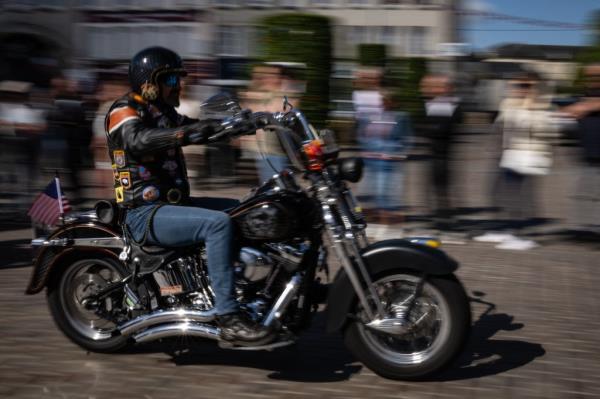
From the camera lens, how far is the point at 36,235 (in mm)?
5293

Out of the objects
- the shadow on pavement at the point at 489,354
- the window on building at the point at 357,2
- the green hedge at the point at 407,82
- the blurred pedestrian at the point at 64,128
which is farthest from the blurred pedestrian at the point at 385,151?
the window on building at the point at 357,2

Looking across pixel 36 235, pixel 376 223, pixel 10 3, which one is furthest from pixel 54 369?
pixel 10 3

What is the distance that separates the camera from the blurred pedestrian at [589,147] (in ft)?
27.4

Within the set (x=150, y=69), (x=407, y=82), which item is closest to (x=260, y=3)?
(x=407, y=82)

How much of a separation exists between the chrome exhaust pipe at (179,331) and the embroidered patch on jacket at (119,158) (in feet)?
3.20

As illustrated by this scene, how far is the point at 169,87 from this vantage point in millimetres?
4863

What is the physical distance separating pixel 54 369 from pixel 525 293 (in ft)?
12.6

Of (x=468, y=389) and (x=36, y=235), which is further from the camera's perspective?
(x=36, y=235)

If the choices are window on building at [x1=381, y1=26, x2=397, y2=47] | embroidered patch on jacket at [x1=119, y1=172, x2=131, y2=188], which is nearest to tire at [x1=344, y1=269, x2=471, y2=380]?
embroidered patch on jacket at [x1=119, y1=172, x2=131, y2=188]

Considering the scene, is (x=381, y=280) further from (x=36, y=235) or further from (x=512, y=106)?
(x=512, y=106)

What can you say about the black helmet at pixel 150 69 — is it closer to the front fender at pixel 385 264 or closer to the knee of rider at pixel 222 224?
the knee of rider at pixel 222 224

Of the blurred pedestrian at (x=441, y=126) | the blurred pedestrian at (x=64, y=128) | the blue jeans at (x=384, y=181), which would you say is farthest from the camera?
the blurred pedestrian at (x=64, y=128)

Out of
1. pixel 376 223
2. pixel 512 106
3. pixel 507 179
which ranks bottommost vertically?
pixel 376 223

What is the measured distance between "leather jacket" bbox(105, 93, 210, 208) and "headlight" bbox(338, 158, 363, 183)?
0.88 meters
